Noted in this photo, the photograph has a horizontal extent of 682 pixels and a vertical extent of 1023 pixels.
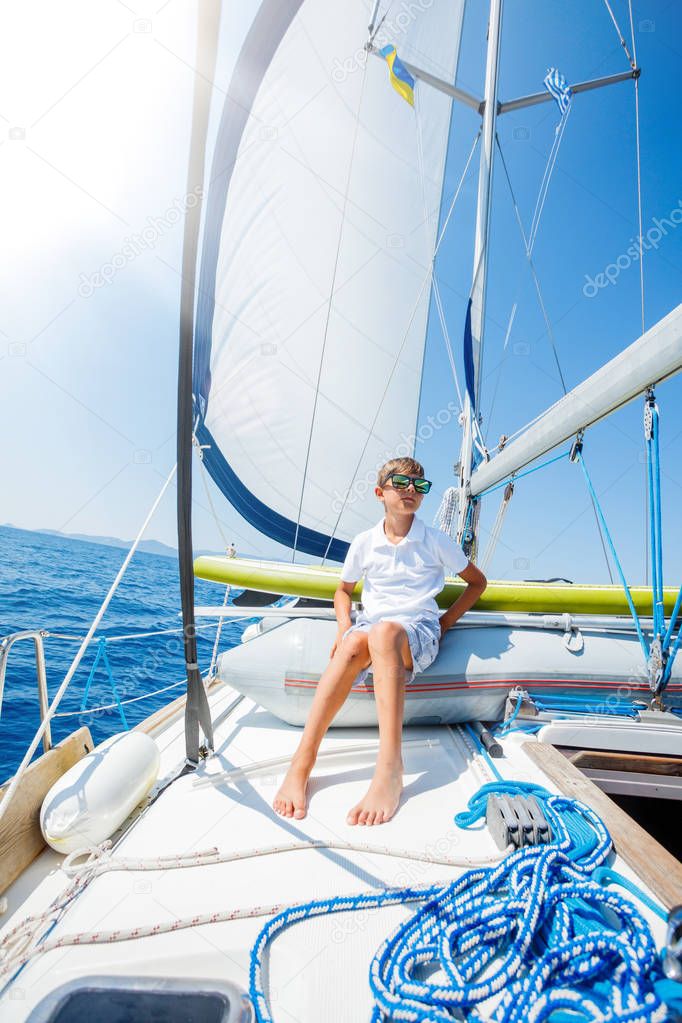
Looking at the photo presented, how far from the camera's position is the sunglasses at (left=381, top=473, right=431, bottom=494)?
1861mm

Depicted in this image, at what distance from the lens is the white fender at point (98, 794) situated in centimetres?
118

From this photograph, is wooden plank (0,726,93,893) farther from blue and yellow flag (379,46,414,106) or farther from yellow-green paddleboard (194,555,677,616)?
blue and yellow flag (379,46,414,106)

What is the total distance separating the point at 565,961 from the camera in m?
0.77

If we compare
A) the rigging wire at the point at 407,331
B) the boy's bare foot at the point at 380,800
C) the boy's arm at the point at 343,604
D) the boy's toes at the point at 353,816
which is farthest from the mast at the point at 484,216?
the boy's toes at the point at 353,816

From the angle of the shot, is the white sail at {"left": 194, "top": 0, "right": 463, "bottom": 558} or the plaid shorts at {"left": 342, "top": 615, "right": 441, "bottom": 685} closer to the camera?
the plaid shorts at {"left": 342, "top": 615, "right": 441, "bottom": 685}

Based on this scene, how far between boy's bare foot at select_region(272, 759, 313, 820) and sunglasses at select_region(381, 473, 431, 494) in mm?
1065

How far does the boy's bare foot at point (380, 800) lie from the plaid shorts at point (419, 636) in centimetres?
37

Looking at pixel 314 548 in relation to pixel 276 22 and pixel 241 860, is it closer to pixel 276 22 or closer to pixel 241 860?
pixel 241 860

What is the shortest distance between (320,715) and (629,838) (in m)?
0.89

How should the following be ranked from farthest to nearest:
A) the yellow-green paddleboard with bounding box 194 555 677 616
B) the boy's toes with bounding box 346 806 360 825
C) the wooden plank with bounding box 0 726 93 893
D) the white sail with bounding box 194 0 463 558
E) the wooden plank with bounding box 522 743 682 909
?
the white sail with bounding box 194 0 463 558
the yellow-green paddleboard with bounding box 194 555 677 616
the boy's toes with bounding box 346 806 360 825
the wooden plank with bounding box 0 726 93 893
the wooden plank with bounding box 522 743 682 909

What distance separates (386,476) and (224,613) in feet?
3.31

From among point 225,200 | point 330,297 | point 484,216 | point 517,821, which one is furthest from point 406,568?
point 484,216

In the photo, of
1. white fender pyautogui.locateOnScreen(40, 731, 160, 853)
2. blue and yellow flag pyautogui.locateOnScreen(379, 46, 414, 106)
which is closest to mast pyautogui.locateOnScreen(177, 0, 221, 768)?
white fender pyautogui.locateOnScreen(40, 731, 160, 853)

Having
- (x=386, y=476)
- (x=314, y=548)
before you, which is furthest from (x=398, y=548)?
(x=314, y=548)
